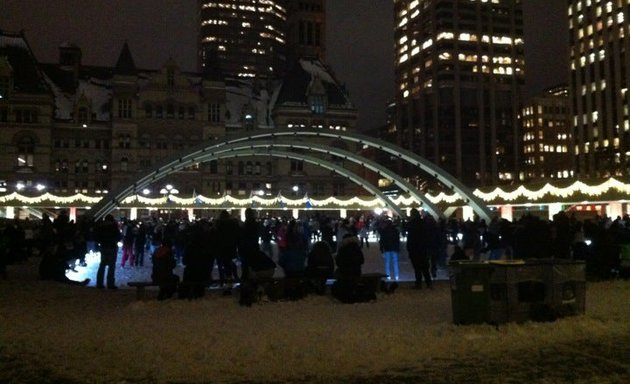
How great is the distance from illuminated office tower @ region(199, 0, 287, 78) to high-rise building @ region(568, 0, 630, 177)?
3172 inches

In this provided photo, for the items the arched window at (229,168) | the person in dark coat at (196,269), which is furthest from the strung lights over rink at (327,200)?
the person in dark coat at (196,269)

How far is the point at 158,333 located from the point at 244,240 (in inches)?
164

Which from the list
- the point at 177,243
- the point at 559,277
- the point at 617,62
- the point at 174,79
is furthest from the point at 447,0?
the point at 559,277

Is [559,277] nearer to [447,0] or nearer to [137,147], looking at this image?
[137,147]

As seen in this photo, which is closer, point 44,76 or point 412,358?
point 412,358

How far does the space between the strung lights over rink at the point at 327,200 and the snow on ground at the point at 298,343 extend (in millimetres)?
26398

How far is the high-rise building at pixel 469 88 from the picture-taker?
445 ft

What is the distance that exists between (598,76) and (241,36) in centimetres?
9847

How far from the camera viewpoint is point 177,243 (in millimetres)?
23922

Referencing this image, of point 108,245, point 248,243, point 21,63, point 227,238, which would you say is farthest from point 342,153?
point 21,63

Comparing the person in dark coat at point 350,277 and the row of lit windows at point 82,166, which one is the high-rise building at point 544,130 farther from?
the person in dark coat at point 350,277

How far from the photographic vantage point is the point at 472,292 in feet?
32.5

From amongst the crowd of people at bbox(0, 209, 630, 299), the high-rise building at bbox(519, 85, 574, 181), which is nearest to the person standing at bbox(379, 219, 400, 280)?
the crowd of people at bbox(0, 209, 630, 299)

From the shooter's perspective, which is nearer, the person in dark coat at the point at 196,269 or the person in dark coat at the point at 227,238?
A: the person in dark coat at the point at 196,269
